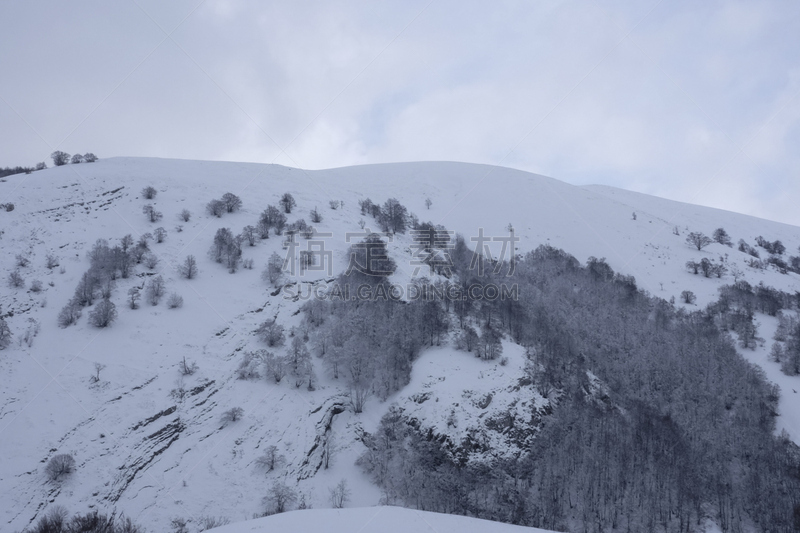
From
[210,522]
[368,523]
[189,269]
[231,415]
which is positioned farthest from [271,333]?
[368,523]

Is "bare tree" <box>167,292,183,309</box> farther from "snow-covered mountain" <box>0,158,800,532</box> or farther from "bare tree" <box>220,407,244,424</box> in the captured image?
"bare tree" <box>220,407,244,424</box>

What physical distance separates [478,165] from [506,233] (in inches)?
1163

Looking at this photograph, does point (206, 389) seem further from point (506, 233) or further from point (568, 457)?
point (506, 233)

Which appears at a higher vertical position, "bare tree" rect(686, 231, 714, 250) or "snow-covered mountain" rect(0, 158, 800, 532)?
"bare tree" rect(686, 231, 714, 250)

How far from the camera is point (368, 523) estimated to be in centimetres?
1026

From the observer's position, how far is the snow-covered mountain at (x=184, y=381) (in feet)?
64.1

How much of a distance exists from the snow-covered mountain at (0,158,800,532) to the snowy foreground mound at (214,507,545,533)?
7.4 inches

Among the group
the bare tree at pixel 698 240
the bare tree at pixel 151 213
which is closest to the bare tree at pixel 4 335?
the bare tree at pixel 151 213

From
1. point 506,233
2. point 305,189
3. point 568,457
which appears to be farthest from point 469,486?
point 305,189

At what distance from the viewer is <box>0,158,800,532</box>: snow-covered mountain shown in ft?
64.1

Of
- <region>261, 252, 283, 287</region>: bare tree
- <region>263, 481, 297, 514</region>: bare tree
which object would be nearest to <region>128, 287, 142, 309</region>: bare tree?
<region>261, 252, 283, 287</region>: bare tree

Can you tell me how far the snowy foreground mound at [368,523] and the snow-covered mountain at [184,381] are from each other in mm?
187

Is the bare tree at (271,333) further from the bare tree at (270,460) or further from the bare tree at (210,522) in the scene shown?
the bare tree at (210,522)

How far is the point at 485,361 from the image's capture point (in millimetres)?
28094
